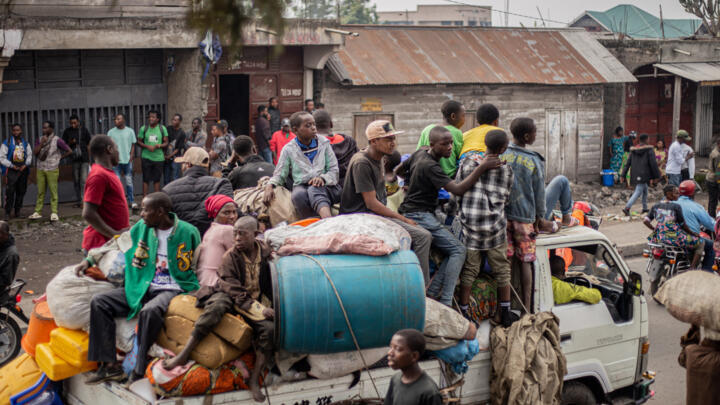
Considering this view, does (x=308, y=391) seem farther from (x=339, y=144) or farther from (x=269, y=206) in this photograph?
(x=339, y=144)

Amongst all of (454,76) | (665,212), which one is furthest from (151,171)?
(665,212)

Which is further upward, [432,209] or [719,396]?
[432,209]

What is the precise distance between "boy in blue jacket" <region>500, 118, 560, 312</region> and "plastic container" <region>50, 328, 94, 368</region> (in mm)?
3007

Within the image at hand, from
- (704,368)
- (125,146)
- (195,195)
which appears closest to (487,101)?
(125,146)

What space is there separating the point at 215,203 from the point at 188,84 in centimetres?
1014

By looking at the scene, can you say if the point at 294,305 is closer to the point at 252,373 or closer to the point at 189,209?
the point at 252,373

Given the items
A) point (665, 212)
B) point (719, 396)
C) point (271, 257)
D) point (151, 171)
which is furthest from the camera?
point (151, 171)

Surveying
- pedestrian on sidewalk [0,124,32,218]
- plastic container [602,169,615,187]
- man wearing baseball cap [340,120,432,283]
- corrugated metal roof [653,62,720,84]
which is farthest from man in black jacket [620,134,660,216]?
man wearing baseball cap [340,120,432,283]

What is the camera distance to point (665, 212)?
10.2m

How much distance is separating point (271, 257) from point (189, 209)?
1.02 metres

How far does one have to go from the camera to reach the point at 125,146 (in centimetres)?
1408

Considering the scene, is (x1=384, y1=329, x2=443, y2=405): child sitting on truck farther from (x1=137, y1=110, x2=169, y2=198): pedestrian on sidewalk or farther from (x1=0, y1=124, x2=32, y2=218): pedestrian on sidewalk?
(x1=137, y1=110, x2=169, y2=198): pedestrian on sidewalk

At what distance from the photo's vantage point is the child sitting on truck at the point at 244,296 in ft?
15.1

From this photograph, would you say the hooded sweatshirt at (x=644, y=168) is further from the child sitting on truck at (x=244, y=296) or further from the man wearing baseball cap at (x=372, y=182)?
the child sitting on truck at (x=244, y=296)
